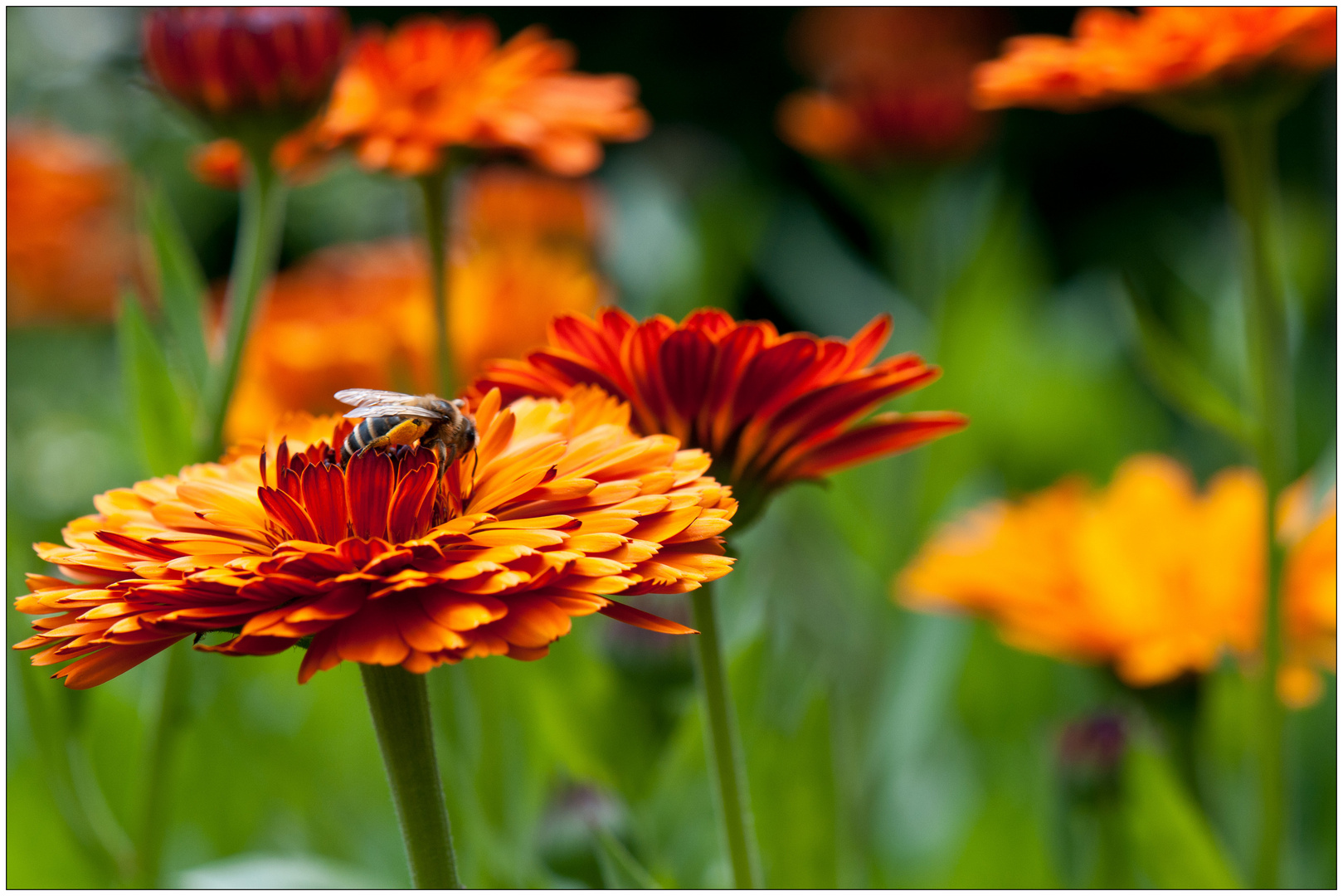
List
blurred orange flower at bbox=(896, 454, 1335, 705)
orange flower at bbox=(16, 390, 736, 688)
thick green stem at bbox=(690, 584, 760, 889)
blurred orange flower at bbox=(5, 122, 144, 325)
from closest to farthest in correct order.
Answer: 1. orange flower at bbox=(16, 390, 736, 688)
2. thick green stem at bbox=(690, 584, 760, 889)
3. blurred orange flower at bbox=(896, 454, 1335, 705)
4. blurred orange flower at bbox=(5, 122, 144, 325)

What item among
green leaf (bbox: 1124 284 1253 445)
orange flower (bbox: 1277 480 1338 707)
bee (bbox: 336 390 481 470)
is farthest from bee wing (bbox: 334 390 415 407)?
orange flower (bbox: 1277 480 1338 707)

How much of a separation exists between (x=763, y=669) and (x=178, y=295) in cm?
37

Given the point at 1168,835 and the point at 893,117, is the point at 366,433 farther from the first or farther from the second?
the point at 893,117

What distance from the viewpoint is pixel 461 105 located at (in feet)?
2.16

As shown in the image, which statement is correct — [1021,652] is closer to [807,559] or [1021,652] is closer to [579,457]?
[807,559]

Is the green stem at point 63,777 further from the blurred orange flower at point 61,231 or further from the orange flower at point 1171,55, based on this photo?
the blurred orange flower at point 61,231

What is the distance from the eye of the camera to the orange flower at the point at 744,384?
0.37m

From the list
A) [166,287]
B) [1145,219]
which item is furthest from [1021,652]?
[1145,219]

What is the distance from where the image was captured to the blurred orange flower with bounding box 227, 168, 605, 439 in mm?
922

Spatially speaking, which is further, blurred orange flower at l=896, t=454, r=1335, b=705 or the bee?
blurred orange flower at l=896, t=454, r=1335, b=705

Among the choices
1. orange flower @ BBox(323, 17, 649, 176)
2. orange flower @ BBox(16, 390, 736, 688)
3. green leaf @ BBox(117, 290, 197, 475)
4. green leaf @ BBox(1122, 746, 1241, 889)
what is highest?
orange flower @ BBox(323, 17, 649, 176)

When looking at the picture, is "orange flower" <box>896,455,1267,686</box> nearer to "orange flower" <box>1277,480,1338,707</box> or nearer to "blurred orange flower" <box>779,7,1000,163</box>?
"orange flower" <box>1277,480,1338,707</box>

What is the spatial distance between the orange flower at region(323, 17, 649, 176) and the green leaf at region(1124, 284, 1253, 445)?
29cm

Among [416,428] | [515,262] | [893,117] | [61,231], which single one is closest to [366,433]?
[416,428]
